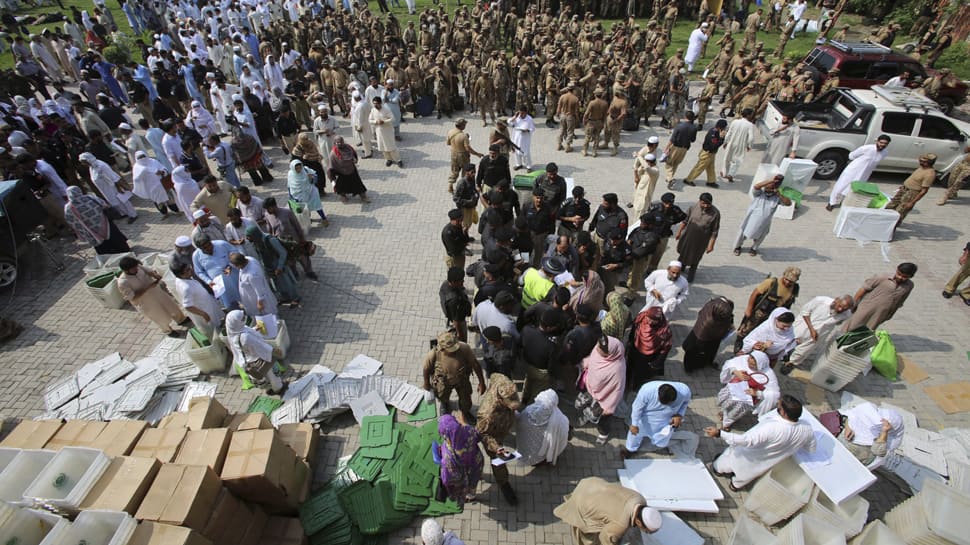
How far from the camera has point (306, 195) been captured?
29.1 ft

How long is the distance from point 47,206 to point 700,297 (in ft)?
40.2

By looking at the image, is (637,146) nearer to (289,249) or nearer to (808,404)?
(808,404)

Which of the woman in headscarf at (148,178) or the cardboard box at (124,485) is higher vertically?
the woman in headscarf at (148,178)

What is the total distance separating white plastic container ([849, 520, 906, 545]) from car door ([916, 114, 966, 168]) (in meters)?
10.1

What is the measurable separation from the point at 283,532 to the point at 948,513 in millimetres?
5818

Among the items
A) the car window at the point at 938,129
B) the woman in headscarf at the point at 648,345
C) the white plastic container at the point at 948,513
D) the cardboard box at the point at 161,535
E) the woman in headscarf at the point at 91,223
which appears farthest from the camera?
the car window at the point at 938,129

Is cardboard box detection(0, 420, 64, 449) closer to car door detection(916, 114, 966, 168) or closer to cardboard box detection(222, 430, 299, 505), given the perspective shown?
cardboard box detection(222, 430, 299, 505)

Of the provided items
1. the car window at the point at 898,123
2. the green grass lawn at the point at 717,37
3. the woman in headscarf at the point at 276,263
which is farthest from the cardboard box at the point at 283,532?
the green grass lawn at the point at 717,37

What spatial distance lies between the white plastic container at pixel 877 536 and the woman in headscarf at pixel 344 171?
31.3ft

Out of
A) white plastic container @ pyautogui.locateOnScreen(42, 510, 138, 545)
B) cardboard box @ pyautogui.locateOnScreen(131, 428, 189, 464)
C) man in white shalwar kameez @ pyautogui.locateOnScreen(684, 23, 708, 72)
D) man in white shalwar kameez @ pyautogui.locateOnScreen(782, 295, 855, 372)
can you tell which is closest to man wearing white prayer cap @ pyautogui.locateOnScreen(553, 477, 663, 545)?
white plastic container @ pyautogui.locateOnScreen(42, 510, 138, 545)

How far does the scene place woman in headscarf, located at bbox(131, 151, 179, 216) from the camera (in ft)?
29.6

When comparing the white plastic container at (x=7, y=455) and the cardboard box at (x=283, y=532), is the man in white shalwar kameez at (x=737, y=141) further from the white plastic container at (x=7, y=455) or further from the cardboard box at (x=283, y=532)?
the white plastic container at (x=7, y=455)

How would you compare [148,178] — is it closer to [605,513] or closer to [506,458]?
[506,458]

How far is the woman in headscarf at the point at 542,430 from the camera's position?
15.1 ft
